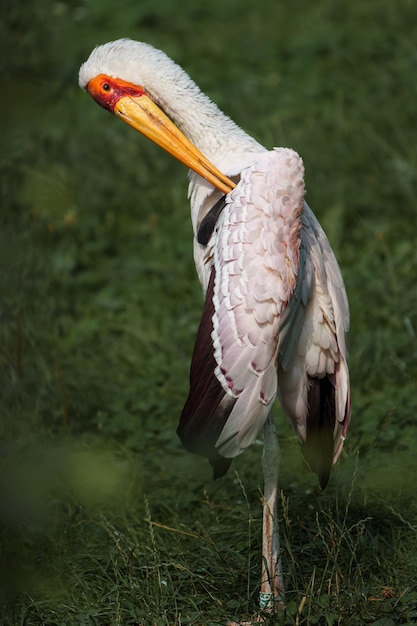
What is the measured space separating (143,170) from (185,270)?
41.5 inches

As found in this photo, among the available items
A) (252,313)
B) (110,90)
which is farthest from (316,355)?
(110,90)

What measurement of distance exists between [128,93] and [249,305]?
1.24m

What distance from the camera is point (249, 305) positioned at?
10.2 ft

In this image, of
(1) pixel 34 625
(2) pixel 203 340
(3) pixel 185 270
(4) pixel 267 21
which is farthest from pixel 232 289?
(4) pixel 267 21

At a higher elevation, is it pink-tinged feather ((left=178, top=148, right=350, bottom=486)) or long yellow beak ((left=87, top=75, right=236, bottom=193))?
long yellow beak ((left=87, top=75, right=236, bottom=193))

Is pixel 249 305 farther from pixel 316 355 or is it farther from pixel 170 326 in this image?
pixel 170 326

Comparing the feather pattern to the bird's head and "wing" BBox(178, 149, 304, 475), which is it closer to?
"wing" BBox(178, 149, 304, 475)

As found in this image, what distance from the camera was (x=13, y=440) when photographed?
12.4 ft

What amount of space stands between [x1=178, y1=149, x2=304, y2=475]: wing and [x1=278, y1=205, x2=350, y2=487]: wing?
0.17 metres

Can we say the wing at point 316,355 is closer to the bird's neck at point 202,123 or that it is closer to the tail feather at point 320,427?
the tail feather at point 320,427

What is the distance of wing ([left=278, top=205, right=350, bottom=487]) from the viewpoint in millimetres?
3369

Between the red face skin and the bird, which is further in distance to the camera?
the red face skin

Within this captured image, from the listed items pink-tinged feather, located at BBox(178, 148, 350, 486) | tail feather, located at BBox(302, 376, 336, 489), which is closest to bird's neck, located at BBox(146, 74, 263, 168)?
pink-tinged feather, located at BBox(178, 148, 350, 486)

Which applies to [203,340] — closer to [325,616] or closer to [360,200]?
[325,616]
